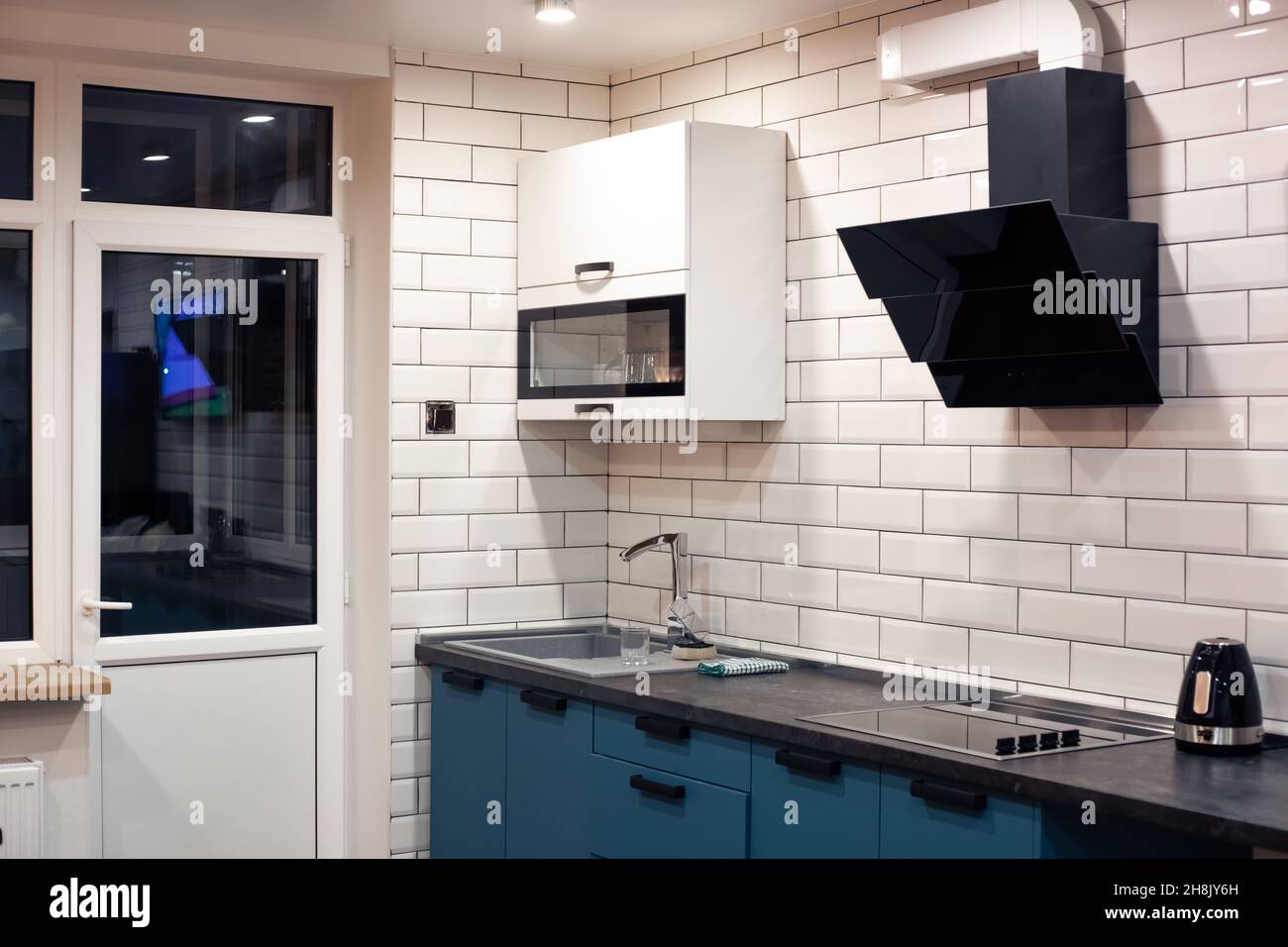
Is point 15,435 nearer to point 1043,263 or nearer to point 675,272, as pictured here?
point 675,272

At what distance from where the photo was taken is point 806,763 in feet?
9.12

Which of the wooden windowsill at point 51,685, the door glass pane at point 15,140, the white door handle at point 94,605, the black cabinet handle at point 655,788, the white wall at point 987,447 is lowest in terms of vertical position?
the black cabinet handle at point 655,788

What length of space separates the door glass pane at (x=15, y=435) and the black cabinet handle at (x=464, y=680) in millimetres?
1187

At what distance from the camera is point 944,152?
3256mm

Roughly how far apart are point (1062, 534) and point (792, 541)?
88 cm

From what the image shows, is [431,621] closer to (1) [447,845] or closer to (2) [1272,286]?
(1) [447,845]

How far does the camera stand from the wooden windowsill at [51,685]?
11.2 feet

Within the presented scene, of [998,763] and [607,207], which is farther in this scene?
[607,207]

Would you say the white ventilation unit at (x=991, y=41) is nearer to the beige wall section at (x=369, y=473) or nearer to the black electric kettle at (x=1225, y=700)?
the black electric kettle at (x=1225, y=700)

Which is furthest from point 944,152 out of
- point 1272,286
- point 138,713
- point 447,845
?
point 138,713

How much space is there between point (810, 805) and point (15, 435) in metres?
2.48

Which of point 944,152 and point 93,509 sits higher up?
point 944,152

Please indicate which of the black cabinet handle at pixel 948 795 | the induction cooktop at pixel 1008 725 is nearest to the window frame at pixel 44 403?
the induction cooktop at pixel 1008 725

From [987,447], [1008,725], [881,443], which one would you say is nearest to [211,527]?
[881,443]
